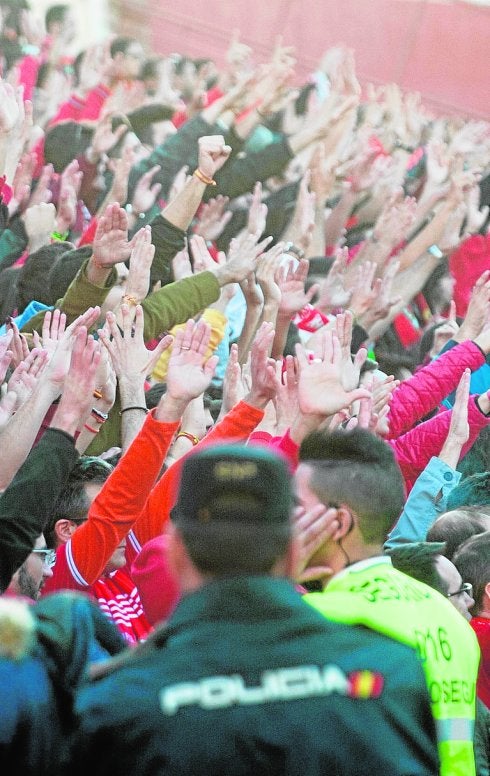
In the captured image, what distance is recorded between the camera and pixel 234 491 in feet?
6.39

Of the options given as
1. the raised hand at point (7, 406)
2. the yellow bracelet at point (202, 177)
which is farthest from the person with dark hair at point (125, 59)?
the raised hand at point (7, 406)

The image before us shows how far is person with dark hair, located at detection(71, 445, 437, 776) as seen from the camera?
5.98ft

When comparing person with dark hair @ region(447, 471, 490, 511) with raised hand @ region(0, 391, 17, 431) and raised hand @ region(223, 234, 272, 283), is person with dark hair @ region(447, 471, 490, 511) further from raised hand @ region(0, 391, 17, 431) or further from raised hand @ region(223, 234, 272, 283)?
raised hand @ region(0, 391, 17, 431)

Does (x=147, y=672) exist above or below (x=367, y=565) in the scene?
above

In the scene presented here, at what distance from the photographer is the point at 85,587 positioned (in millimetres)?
3070

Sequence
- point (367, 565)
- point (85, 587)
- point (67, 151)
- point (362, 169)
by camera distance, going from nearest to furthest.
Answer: point (367, 565), point (85, 587), point (67, 151), point (362, 169)

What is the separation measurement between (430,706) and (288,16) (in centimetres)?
1176

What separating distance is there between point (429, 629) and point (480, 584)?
1152 mm

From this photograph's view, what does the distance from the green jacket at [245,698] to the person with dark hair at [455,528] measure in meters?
1.95

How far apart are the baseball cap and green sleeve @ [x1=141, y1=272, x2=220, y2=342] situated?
8.79 feet

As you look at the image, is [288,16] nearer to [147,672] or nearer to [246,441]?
[246,441]

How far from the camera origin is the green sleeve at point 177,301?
185 inches

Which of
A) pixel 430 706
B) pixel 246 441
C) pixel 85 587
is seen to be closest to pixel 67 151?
pixel 246 441

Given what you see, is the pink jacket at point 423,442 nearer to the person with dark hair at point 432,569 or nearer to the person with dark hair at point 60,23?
the person with dark hair at point 432,569
